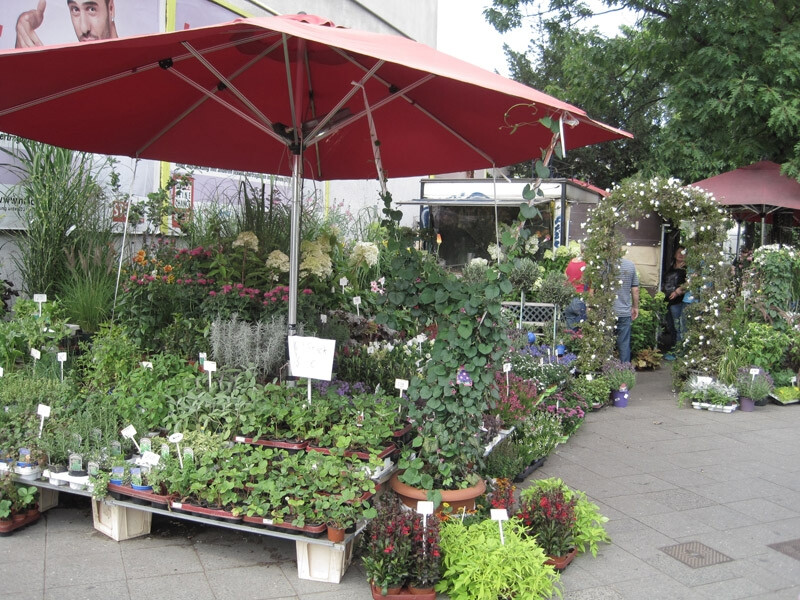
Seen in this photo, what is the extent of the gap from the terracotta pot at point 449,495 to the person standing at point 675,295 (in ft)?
22.6

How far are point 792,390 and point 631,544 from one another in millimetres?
5132

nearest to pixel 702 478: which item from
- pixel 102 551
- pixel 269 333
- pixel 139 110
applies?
pixel 269 333

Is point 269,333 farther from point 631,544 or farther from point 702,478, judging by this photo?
point 702,478

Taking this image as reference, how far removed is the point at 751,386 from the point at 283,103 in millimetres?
6035

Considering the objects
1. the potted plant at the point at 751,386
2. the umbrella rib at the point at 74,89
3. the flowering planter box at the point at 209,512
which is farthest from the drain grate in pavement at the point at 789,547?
the umbrella rib at the point at 74,89

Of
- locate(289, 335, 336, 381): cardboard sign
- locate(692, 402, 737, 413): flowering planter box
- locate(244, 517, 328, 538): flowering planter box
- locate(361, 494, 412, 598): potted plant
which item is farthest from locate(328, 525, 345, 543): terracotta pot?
locate(692, 402, 737, 413): flowering planter box

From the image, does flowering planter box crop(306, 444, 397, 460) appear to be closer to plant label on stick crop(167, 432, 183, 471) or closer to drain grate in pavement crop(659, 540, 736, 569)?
plant label on stick crop(167, 432, 183, 471)

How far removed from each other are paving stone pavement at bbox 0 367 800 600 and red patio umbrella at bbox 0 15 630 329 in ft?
5.32

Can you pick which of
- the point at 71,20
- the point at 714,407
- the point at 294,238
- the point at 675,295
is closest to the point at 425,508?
the point at 294,238

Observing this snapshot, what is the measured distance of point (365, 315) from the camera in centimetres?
704

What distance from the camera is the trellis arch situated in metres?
8.08

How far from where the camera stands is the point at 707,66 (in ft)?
32.8

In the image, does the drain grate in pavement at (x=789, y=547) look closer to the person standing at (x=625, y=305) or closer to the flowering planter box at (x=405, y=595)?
the flowering planter box at (x=405, y=595)

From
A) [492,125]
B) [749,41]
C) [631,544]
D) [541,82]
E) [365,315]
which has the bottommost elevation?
[631,544]
